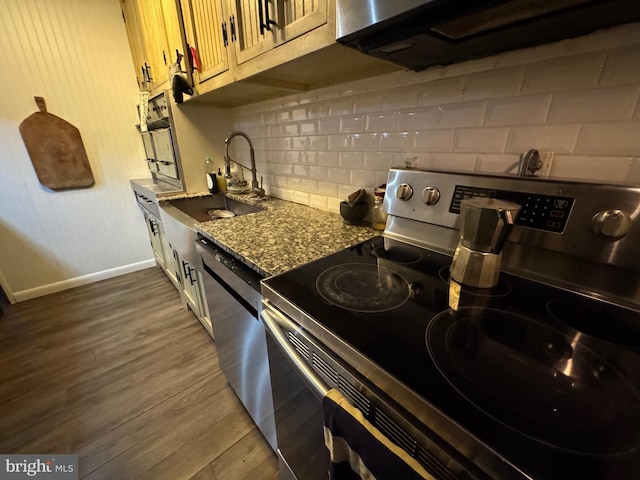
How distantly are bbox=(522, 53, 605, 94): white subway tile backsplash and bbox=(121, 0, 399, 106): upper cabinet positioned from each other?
1.42 feet

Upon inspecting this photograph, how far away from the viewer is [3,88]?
196 centimetres

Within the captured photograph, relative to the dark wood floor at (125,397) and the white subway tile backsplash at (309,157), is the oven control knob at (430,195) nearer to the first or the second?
the white subway tile backsplash at (309,157)

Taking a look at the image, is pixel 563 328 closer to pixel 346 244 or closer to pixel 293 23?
pixel 346 244

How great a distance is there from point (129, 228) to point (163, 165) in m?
0.98

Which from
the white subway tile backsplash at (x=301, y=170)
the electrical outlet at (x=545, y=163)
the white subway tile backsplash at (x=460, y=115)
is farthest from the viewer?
the white subway tile backsplash at (x=301, y=170)

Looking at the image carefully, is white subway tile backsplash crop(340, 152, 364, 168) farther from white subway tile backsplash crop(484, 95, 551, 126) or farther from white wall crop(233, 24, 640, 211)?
white subway tile backsplash crop(484, 95, 551, 126)

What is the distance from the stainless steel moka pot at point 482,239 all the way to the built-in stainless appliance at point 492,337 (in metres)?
0.04

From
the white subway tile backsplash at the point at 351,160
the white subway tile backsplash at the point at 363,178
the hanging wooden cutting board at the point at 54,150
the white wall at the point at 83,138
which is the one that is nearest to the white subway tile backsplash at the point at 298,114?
the white subway tile backsplash at the point at 351,160

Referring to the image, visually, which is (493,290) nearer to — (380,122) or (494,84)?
(494,84)

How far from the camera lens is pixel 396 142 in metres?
1.01

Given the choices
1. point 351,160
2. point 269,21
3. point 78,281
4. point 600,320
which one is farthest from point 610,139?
point 78,281

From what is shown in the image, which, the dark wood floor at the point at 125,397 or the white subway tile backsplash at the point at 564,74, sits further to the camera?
the dark wood floor at the point at 125,397

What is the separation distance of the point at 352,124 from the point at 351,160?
154 mm

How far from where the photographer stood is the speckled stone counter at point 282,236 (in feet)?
2.73
